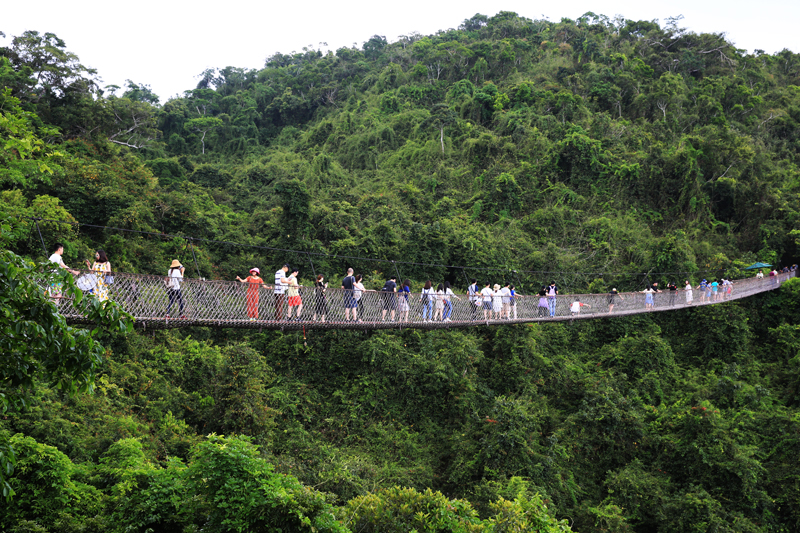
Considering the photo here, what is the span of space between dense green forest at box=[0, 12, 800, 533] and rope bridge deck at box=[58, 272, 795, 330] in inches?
41.3

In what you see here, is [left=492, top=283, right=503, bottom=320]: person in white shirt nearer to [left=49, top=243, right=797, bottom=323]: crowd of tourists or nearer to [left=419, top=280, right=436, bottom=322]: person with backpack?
[left=49, top=243, right=797, bottom=323]: crowd of tourists

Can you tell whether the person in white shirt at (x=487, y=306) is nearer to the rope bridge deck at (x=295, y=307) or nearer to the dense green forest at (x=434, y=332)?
the rope bridge deck at (x=295, y=307)

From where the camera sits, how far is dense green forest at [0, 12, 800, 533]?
5883 mm

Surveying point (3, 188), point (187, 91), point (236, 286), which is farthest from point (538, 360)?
point (187, 91)

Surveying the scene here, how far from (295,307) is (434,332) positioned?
16.9 ft

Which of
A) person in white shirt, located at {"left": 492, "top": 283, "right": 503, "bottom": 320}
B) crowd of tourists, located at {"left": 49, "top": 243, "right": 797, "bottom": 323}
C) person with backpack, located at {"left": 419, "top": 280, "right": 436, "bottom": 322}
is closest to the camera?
crowd of tourists, located at {"left": 49, "top": 243, "right": 797, "bottom": 323}

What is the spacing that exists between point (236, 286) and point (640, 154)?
1636cm

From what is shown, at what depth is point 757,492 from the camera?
28.8ft

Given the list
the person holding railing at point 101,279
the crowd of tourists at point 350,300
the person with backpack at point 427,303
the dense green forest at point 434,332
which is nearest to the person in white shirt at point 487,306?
the crowd of tourists at point 350,300

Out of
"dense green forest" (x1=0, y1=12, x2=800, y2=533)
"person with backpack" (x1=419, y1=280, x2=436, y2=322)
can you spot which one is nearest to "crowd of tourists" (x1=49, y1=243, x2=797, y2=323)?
"person with backpack" (x1=419, y1=280, x2=436, y2=322)

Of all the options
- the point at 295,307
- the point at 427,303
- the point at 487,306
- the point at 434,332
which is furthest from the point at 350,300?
the point at 434,332

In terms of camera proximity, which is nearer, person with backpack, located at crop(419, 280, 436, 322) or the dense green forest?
the dense green forest

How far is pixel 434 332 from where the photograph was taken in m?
11.5

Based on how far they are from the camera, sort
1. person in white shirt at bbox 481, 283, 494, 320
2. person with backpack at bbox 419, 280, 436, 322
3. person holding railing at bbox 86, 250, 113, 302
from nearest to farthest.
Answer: person holding railing at bbox 86, 250, 113, 302 < person with backpack at bbox 419, 280, 436, 322 < person in white shirt at bbox 481, 283, 494, 320
